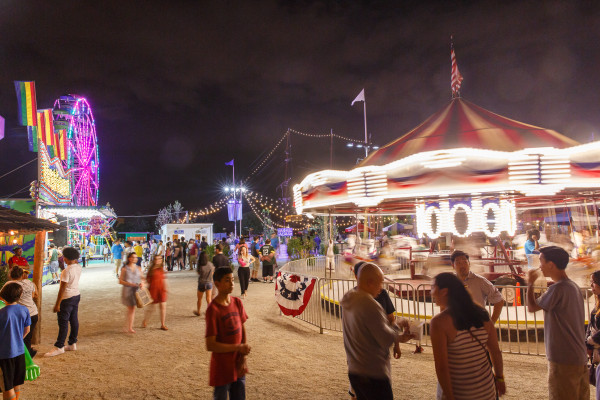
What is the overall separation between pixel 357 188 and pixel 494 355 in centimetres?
428

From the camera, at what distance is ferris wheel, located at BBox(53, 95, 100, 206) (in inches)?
1077

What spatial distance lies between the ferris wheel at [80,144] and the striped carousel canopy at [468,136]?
26.9 meters

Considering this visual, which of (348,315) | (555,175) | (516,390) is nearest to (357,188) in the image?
(555,175)

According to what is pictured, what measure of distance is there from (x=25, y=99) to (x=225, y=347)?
12.6 meters

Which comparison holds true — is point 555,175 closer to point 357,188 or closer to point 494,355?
point 357,188

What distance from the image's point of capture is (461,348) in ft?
7.28

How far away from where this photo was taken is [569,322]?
9.30 ft

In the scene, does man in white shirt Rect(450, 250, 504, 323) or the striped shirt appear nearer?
the striped shirt

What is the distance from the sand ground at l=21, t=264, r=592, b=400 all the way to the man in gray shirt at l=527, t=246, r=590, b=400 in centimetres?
130

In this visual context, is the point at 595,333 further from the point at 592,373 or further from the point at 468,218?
the point at 468,218

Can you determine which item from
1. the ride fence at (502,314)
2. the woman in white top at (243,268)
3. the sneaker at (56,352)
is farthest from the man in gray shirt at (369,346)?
the woman in white top at (243,268)

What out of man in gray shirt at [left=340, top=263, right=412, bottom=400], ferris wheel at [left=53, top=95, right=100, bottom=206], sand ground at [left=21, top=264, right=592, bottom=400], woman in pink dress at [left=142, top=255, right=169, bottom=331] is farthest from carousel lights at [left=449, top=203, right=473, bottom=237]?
ferris wheel at [left=53, top=95, right=100, bottom=206]

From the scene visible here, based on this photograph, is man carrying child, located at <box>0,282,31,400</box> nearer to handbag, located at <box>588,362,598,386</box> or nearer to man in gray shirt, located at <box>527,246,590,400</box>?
man in gray shirt, located at <box>527,246,590,400</box>

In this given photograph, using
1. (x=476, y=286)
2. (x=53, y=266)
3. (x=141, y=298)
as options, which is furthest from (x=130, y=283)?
(x=53, y=266)
